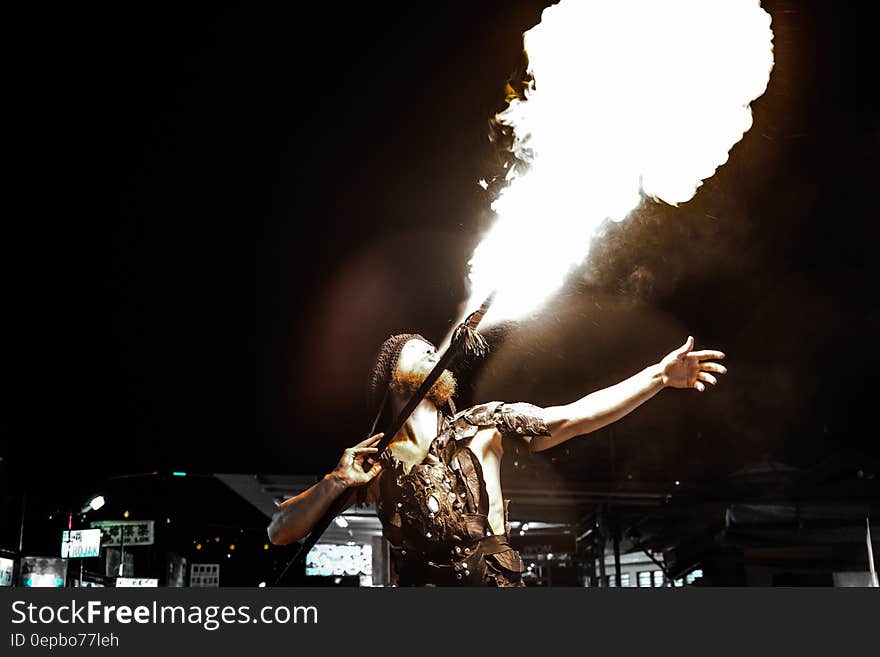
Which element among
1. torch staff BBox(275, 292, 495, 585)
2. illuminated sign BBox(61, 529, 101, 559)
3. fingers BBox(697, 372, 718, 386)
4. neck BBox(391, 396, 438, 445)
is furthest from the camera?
illuminated sign BBox(61, 529, 101, 559)

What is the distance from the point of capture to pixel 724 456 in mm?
10617

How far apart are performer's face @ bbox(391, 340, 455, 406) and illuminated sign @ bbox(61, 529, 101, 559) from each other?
46.9 feet

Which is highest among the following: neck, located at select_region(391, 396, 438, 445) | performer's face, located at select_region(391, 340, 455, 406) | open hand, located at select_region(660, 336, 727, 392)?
performer's face, located at select_region(391, 340, 455, 406)

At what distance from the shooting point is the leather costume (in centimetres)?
315

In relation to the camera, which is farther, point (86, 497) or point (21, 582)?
point (86, 497)

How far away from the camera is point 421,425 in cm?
359

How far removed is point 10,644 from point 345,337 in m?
5.79

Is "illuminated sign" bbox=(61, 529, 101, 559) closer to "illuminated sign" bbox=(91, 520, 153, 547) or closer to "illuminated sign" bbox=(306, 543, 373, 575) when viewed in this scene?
"illuminated sign" bbox=(91, 520, 153, 547)

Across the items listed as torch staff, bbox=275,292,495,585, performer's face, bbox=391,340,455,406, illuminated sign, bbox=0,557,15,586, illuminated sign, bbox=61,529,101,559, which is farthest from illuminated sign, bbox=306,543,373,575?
torch staff, bbox=275,292,495,585

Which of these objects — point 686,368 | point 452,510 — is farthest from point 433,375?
point 686,368

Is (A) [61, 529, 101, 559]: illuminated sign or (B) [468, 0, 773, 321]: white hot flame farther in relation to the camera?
(A) [61, 529, 101, 559]: illuminated sign

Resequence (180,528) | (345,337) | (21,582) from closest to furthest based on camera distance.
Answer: (345,337) < (21,582) < (180,528)

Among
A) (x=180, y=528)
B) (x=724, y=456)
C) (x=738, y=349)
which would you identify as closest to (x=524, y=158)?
(x=738, y=349)

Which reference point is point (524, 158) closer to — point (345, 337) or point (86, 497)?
point (345, 337)
